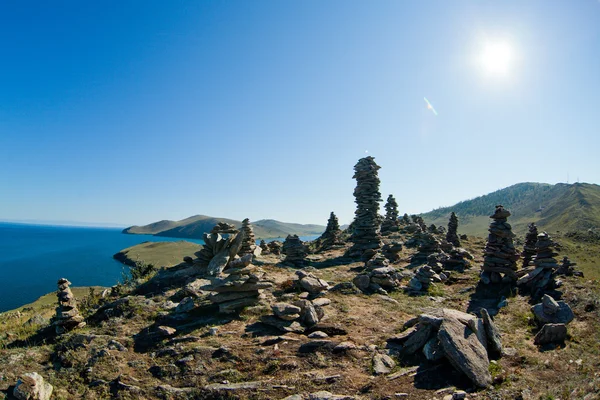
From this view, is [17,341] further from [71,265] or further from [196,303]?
[71,265]

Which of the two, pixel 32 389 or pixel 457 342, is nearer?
pixel 32 389

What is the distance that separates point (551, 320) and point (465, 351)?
699cm

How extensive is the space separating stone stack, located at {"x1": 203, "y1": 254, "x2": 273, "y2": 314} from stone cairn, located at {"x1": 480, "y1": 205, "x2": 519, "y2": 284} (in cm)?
1686

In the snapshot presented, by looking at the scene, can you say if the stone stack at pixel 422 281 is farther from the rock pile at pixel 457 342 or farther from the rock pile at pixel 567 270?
the rock pile at pixel 567 270

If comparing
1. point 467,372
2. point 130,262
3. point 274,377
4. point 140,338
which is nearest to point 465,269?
point 467,372

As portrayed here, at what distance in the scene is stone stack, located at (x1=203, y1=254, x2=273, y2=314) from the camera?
47.5ft

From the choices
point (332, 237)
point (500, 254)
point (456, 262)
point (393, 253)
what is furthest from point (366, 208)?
point (500, 254)

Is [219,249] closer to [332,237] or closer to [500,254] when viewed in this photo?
[500,254]

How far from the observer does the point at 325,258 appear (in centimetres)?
3288

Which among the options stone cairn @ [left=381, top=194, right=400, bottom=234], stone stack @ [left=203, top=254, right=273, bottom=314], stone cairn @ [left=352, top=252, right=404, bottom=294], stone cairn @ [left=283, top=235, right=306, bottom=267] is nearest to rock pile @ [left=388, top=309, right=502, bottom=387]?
stone cairn @ [left=352, top=252, right=404, bottom=294]

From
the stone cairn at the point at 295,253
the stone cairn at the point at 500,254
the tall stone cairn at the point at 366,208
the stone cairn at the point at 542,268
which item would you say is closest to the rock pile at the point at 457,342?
the stone cairn at the point at 542,268

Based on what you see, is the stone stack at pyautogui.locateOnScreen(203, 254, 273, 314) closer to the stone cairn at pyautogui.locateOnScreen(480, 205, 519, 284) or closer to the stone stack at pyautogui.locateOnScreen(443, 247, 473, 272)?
the stone cairn at pyautogui.locateOnScreen(480, 205, 519, 284)

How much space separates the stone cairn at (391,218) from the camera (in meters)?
49.6

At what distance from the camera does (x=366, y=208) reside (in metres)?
35.0
